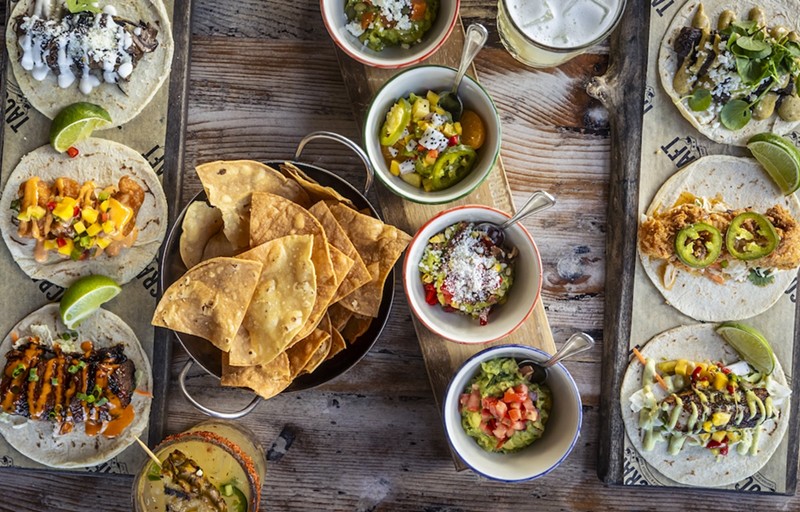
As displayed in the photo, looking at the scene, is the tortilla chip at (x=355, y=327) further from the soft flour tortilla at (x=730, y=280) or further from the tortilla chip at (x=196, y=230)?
the soft flour tortilla at (x=730, y=280)

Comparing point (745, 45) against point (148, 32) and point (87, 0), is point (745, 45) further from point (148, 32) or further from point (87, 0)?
point (87, 0)

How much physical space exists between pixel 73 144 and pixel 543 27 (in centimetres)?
234

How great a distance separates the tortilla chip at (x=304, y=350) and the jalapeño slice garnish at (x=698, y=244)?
Result: 1760 millimetres

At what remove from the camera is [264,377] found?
10.2 ft

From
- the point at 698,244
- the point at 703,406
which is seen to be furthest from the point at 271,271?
the point at 703,406

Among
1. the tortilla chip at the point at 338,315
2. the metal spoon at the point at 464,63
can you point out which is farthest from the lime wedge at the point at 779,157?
the tortilla chip at the point at 338,315

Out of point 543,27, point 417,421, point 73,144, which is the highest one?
point 543,27

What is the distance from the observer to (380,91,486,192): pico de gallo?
10.3ft

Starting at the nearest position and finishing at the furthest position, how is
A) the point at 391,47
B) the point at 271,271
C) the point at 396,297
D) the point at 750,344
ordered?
the point at 271,271 → the point at 391,47 → the point at 750,344 → the point at 396,297

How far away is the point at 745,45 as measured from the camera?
3408mm

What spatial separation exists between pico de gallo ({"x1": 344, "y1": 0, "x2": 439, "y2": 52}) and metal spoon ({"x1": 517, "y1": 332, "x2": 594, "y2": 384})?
1.55 metres

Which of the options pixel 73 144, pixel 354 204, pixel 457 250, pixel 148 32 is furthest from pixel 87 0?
pixel 457 250

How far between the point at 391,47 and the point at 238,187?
97 centimetres

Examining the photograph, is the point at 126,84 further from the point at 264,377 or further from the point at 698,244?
the point at 698,244
